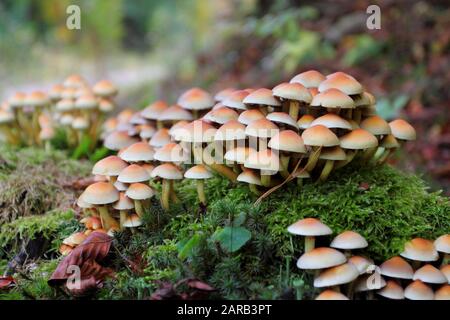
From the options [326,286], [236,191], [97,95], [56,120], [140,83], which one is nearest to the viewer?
[326,286]

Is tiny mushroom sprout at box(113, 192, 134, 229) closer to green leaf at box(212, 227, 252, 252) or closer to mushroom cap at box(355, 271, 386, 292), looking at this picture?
green leaf at box(212, 227, 252, 252)

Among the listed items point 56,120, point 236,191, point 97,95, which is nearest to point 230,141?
point 236,191

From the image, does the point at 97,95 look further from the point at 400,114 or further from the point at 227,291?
the point at 400,114

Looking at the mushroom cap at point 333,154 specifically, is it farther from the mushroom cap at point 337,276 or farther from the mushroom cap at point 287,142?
the mushroom cap at point 337,276

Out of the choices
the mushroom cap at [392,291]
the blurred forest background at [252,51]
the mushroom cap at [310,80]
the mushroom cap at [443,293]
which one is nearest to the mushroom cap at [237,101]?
Answer: the mushroom cap at [310,80]

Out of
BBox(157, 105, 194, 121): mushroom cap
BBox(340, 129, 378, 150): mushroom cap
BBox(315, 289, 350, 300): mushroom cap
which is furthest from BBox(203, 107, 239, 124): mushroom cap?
BBox(315, 289, 350, 300): mushroom cap

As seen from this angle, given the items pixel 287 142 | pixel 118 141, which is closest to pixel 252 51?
pixel 118 141
